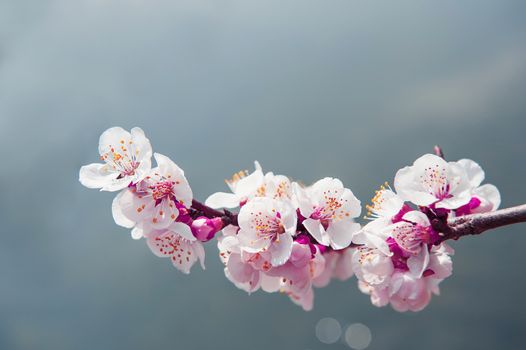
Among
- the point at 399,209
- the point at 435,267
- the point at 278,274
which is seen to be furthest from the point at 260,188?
the point at 435,267

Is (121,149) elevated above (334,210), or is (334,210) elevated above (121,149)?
(121,149)

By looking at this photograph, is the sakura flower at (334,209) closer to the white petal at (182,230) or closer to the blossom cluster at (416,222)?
the blossom cluster at (416,222)

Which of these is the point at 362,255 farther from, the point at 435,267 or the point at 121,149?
the point at 121,149

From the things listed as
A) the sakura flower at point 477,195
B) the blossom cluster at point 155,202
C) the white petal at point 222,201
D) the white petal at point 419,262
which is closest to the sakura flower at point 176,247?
the blossom cluster at point 155,202

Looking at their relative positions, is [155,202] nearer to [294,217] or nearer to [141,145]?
[141,145]

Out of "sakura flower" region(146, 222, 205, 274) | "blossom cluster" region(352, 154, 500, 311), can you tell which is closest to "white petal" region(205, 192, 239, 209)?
"sakura flower" region(146, 222, 205, 274)

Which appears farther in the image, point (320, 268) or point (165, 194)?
point (320, 268)
